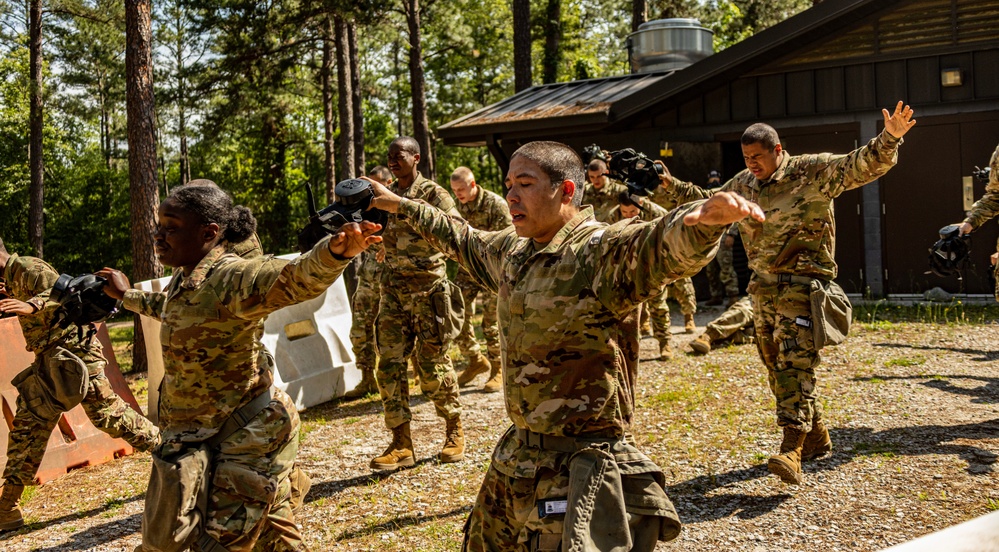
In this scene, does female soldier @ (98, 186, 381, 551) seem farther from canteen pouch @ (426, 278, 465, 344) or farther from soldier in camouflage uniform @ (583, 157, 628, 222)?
soldier in camouflage uniform @ (583, 157, 628, 222)

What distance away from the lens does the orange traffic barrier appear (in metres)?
7.52

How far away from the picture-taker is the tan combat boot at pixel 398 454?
6.91 m

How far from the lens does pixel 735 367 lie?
10.0m

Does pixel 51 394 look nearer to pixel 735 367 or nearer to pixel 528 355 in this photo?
pixel 528 355

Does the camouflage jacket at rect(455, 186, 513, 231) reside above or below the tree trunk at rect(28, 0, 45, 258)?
below

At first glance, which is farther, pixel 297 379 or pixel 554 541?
pixel 297 379

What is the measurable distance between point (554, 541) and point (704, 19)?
111 ft

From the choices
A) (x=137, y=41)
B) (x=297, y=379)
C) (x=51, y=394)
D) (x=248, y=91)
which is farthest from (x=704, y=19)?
(x=51, y=394)

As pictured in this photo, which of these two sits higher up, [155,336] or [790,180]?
[790,180]

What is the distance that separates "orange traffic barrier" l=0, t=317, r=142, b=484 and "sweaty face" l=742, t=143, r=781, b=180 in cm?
610

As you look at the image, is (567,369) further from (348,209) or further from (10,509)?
(10,509)

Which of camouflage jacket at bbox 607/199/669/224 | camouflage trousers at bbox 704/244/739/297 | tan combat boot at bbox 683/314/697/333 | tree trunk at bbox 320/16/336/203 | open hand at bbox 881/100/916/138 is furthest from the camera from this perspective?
tree trunk at bbox 320/16/336/203

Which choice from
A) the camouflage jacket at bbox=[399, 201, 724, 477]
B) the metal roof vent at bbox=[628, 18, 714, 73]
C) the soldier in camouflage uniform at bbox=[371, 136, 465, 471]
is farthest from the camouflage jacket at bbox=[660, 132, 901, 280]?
the metal roof vent at bbox=[628, 18, 714, 73]

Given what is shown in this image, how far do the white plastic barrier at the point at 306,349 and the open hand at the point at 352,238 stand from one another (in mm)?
5923
